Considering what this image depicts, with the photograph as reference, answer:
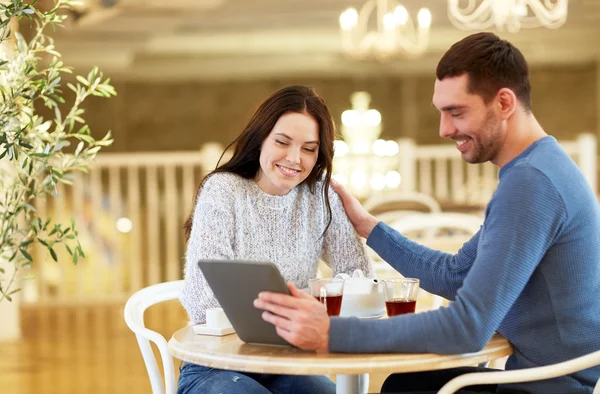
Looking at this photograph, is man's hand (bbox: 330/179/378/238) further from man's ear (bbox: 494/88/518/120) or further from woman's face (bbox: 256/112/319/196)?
man's ear (bbox: 494/88/518/120)

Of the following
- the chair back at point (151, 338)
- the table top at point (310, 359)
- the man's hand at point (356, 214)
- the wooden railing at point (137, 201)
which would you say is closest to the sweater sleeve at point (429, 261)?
the man's hand at point (356, 214)

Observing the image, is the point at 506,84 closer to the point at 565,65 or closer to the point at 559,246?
the point at 559,246

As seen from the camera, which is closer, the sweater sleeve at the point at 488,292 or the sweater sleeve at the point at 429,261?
the sweater sleeve at the point at 488,292

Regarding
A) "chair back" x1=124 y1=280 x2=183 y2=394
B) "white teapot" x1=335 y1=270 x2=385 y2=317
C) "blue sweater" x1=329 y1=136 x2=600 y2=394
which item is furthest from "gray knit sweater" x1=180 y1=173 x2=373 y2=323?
"blue sweater" x1=329 y1=136 x2=600 y2=394

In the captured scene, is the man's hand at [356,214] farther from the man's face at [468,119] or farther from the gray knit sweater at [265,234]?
the man's face at [468,119]

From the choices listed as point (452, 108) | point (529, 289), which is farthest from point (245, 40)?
point (529, 289)

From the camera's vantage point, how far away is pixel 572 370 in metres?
1.42

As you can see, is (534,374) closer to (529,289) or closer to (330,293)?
(529,289)

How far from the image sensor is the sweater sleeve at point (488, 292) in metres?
1.42

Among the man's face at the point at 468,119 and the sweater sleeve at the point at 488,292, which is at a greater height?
the man's face at the point at 468,119

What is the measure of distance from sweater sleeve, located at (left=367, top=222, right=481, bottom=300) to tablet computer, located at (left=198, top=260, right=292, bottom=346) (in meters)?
0.49

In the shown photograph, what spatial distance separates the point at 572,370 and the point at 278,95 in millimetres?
944

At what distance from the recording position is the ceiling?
27.6 feet

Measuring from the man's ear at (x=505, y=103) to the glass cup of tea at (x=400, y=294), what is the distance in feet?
1.22
